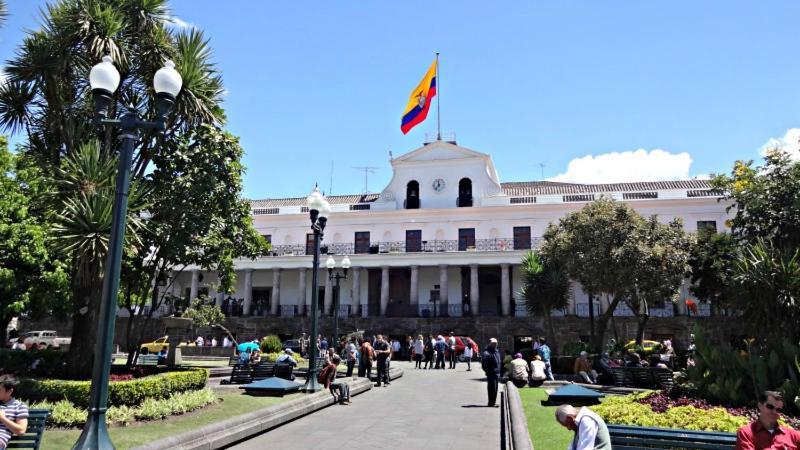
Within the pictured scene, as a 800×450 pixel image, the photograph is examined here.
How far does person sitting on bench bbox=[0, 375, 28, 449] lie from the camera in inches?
208

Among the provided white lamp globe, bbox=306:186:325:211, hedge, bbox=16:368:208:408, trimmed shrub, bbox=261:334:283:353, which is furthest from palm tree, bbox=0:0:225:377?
trimmed shrub, bbox=261:334:283:353

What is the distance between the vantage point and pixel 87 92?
39.0 feet

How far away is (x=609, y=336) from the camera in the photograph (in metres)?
33.9

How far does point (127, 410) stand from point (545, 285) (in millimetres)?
20056

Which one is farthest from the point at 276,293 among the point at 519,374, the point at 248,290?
the point at 519,374

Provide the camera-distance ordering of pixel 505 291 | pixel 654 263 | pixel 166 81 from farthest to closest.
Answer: pixel 505 291, pixel 654 263, pixel 166 81

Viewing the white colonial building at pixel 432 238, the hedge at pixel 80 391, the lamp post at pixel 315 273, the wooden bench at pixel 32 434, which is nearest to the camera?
the wooden bench at pixel 32 434

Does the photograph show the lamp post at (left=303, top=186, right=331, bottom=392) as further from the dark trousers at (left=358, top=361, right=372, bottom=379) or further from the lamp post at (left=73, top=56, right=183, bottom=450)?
the lamp post at (left=73, top=56, right=183, bottom=450)

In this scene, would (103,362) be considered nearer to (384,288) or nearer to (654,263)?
(654,263)

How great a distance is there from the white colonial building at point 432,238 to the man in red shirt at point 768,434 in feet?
96.4

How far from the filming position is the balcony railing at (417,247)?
35844 millimetres

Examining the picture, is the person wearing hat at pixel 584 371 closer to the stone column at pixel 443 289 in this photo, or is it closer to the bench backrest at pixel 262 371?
the bench backrest at pixel 262 371

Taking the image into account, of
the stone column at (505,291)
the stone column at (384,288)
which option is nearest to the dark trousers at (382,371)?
the stone column at (505,291)

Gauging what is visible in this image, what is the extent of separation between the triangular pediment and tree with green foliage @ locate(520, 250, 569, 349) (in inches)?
539
